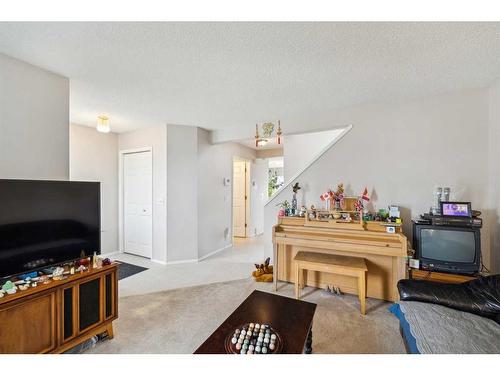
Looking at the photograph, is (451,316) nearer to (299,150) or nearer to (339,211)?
(339,211)

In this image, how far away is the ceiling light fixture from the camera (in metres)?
2.89

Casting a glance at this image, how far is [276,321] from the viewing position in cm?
142

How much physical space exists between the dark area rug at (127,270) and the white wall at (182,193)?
0.47 m

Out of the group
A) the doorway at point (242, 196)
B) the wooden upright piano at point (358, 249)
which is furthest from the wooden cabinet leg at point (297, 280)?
the doorway at point (242, 196)

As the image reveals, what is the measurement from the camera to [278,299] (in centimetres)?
171

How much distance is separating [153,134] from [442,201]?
13.6ft

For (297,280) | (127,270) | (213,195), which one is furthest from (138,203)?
(297,280)

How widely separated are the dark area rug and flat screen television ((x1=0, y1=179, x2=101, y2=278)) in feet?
4.71

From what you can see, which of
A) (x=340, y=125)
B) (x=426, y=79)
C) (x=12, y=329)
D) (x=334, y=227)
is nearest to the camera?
(x=12, y=329)

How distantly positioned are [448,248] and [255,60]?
2505 mm

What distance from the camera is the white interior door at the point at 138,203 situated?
3824mm

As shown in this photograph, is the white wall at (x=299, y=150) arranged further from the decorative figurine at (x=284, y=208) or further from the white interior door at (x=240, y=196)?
the white interior door at (x=240, y=196)
